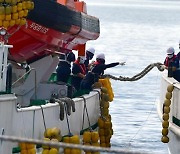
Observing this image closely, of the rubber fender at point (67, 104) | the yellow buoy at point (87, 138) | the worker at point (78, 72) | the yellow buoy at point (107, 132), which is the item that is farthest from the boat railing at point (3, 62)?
the worker at point (78, 72)

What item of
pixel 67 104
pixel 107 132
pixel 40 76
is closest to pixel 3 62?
pixel 67 104

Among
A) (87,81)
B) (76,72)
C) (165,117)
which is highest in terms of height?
(76,72)

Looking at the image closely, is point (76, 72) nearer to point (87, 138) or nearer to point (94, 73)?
point (94, 73)

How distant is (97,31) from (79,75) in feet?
3.77

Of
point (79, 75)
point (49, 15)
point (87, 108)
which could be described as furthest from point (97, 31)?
point (49, 15)

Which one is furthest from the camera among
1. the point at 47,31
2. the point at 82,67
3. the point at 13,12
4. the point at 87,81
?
the point at 82,67

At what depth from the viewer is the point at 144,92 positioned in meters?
36.2

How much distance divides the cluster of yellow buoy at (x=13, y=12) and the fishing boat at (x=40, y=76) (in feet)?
0.05

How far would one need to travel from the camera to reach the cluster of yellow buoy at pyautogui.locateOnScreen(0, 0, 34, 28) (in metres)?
14.8

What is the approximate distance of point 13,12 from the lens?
15.0 metres

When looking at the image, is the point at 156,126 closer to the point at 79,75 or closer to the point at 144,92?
the point at 79,75

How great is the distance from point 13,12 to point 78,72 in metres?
6.13

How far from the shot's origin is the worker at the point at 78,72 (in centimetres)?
2081

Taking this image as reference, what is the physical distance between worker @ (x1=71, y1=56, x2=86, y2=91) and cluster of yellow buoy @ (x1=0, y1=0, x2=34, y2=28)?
212 inches
